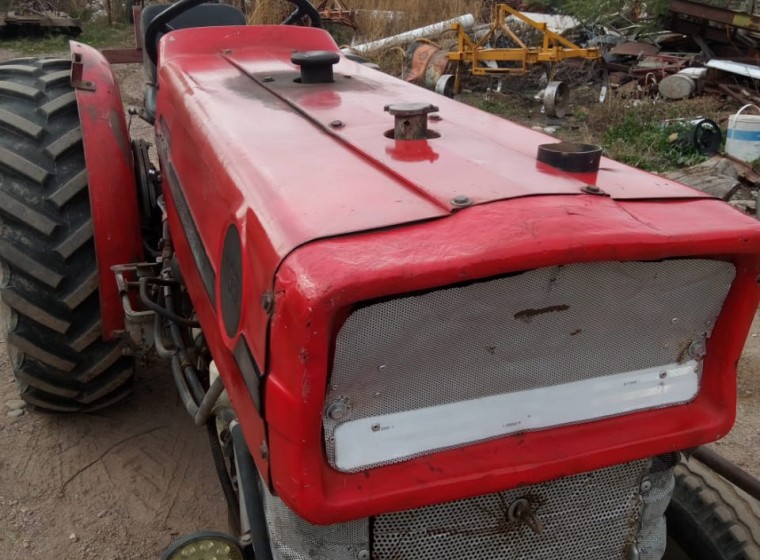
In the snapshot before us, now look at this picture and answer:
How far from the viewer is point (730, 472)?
1917 millimetres

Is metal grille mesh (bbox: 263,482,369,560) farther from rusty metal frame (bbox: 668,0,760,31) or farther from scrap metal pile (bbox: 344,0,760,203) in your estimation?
rusty metal frame (bbox: 668,0,760,31)

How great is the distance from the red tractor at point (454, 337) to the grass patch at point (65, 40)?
11.4 metres

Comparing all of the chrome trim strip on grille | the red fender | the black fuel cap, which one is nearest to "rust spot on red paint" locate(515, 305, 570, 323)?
the chrome trim strip on grille

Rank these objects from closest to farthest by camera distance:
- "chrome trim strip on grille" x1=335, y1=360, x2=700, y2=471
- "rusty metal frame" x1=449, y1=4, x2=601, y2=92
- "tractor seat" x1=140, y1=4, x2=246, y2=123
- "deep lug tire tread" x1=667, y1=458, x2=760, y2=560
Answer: "chrome trim strip on grille" x1=335, y1=360, x2=700, y2=471, "deep lug tire tread" x1=667, y1=458, x2=760, y2=560, "tractor seat" x1=140, y1=4, x2=246, y2=123, "rusty metal frame" x1=449, y1=4, x2=601, y2=92

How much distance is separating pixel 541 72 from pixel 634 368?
10.1 meters

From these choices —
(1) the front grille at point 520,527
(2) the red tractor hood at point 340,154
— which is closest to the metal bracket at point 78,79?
(2) the red tractor hood at point 340,154

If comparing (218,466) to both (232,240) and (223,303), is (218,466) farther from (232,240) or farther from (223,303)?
(232,240)

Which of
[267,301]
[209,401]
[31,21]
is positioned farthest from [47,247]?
[31,21]

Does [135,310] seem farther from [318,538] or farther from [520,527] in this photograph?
[520,527]

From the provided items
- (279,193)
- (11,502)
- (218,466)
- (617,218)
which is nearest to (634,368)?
(617,218)

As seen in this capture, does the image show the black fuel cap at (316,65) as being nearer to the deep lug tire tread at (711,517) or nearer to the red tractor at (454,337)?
the red tractor at (454,337)

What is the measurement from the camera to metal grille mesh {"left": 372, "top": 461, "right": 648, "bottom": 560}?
4.73 feet

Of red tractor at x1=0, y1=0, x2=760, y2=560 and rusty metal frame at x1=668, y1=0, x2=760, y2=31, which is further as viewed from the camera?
rusty metal frame at x1=668, y1=0, x2=760, y2=31

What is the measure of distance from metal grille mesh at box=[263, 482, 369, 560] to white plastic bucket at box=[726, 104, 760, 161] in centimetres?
622
